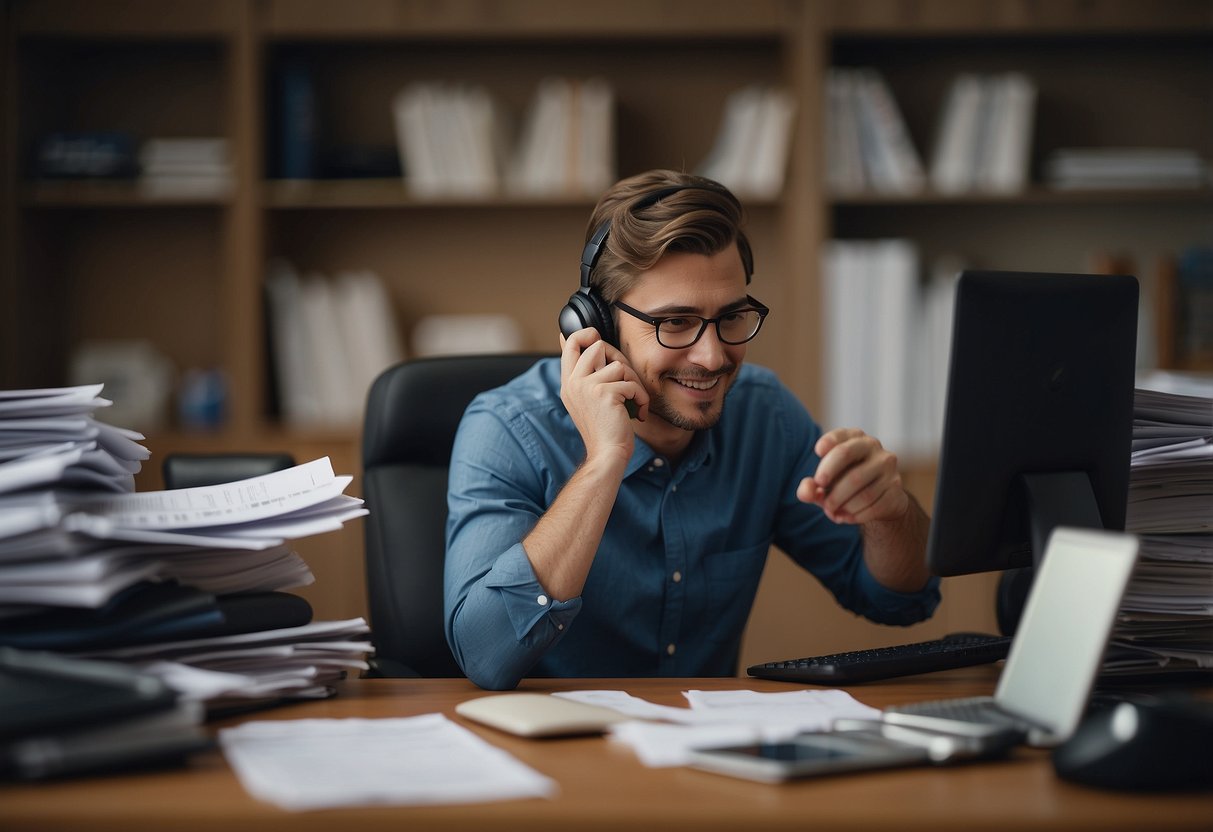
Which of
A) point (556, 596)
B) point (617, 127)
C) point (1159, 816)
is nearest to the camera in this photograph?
point (1159, 816)

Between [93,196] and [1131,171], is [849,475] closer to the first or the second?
[1131,171]

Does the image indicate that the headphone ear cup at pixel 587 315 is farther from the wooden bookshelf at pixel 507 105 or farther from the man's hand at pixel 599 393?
the wooden bookshelf at pixel 507 105

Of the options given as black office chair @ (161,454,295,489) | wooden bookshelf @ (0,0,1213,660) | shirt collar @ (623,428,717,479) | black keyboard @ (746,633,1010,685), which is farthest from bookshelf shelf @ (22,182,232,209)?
black keyboard @ (746,633,1010,685)

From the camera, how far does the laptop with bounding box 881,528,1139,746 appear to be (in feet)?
2.78

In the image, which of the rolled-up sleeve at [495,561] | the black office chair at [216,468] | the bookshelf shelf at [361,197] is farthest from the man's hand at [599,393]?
the bookshelf shelf at [361,197]

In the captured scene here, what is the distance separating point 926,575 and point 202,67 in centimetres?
237

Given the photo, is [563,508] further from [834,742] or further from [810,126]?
[810,126]

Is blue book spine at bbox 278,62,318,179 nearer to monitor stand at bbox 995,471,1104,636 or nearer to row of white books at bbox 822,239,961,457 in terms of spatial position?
row of white books at bbox 822,239,961,457

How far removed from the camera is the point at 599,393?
4.38ft

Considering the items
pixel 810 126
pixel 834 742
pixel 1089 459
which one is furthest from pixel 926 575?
pixel 810 126

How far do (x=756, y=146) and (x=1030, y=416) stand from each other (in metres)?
1.89

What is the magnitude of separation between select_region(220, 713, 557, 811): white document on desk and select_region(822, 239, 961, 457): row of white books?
1.98 meters

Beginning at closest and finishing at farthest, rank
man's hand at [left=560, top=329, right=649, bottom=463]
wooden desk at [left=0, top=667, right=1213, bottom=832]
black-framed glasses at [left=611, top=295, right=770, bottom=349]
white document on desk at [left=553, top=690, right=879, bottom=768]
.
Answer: wooden desk at [left=0, top=667, right=1213, bottom=832], white document on desk at [left=553, top=690, right=879, bottom=768], man's hand at [left=560, top=329, right=649, bottom=463], black-framed glasses at [left=611, top=295, right=770, bottom=349]

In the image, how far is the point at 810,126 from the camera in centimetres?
272
